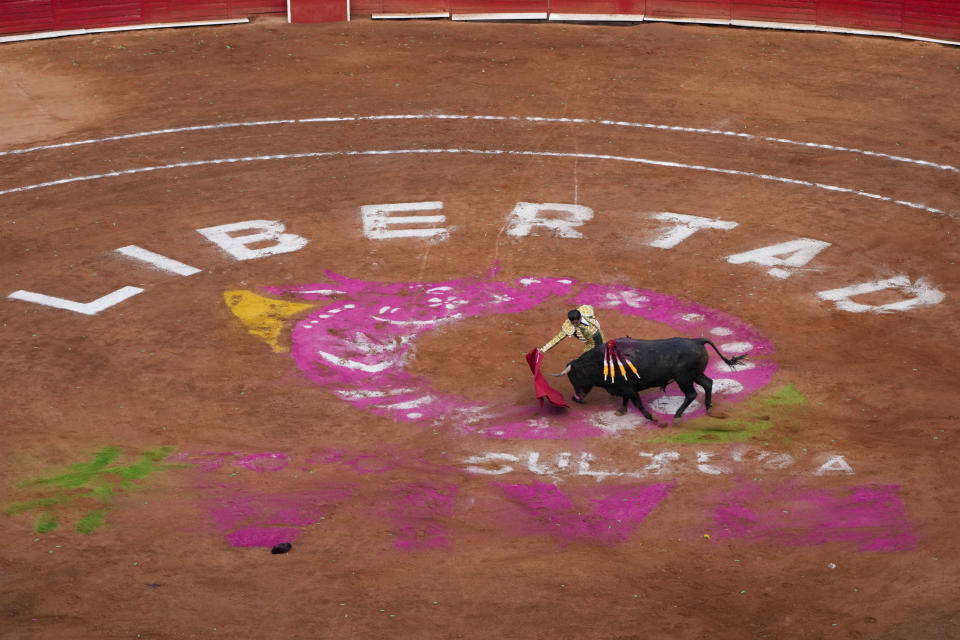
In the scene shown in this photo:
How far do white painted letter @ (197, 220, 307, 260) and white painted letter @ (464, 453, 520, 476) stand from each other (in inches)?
329

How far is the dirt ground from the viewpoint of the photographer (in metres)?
15.5

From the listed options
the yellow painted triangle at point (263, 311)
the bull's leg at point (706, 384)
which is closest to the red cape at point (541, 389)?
the bull's leg at point (706, 384)

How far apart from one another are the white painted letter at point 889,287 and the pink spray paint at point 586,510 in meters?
6.90

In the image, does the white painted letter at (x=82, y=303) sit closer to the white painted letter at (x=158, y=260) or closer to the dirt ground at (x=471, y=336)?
the dirt ground at (x=471, y=336)

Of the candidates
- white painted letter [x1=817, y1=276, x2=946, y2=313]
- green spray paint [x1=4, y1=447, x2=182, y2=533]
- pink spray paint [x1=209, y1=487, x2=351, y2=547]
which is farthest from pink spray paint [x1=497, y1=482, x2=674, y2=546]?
white painted letter [x1=817, y1=276, x2=946, y2=313]

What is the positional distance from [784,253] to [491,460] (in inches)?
360

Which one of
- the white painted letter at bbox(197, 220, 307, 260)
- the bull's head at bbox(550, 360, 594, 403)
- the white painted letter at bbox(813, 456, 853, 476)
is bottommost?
the white painted letter at bbox(813, 456, 853, 476)

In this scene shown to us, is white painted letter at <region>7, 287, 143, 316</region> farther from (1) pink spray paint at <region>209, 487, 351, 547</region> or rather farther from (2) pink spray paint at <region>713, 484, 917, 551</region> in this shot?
(2) pink spray paint at <region>713, 484, 917, 551</region>

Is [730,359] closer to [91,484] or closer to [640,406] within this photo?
[640,406]

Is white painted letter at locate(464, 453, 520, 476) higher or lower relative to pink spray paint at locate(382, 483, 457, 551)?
higher

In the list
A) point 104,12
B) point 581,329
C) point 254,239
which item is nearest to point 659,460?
point 581,329

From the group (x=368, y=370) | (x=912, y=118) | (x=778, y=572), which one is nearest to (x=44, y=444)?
(x=368, y=370)

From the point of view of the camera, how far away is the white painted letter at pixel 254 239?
82.3ft

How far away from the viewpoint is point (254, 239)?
25625mm
